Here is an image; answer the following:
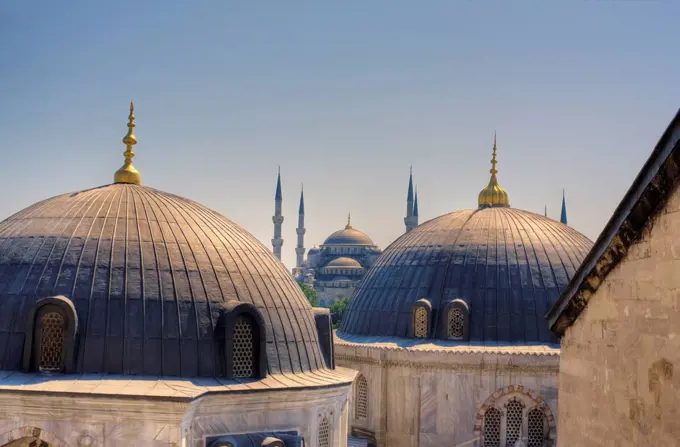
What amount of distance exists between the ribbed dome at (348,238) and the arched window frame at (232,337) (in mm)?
86561

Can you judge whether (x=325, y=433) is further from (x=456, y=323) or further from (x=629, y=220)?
(x=629, y=220)

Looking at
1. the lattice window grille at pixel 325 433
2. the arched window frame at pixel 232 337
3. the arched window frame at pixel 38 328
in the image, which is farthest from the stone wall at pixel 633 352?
the arched window frame at pixel 38 328

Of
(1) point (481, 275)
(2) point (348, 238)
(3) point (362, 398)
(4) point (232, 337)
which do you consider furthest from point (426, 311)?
(2) point (348, 238)

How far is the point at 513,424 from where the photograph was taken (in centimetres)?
2156

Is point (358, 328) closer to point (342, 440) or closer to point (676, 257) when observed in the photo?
point (342, 440)

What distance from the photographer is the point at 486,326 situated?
73.9 feet

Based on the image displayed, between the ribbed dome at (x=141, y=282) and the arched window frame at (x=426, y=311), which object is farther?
the arched window frame at (x=426, y=311)

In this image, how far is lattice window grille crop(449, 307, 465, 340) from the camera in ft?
74.2

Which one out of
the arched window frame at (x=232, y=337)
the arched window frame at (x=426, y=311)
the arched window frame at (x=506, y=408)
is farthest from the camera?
the arched window frame at (x=426, y=311)

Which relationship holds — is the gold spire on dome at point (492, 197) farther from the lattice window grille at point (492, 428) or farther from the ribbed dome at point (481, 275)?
the lattice window grille at point (492, 428)

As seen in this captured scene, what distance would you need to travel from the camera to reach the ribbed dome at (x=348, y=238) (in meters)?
102

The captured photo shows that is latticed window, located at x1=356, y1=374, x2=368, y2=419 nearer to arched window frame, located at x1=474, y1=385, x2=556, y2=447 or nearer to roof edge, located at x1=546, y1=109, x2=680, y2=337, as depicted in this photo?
→ arched window frame, located at x1=474, y1=385, x2=556, y2=447

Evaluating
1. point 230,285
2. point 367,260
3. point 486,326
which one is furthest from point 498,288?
point 367,260

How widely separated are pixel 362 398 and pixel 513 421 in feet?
12.4
